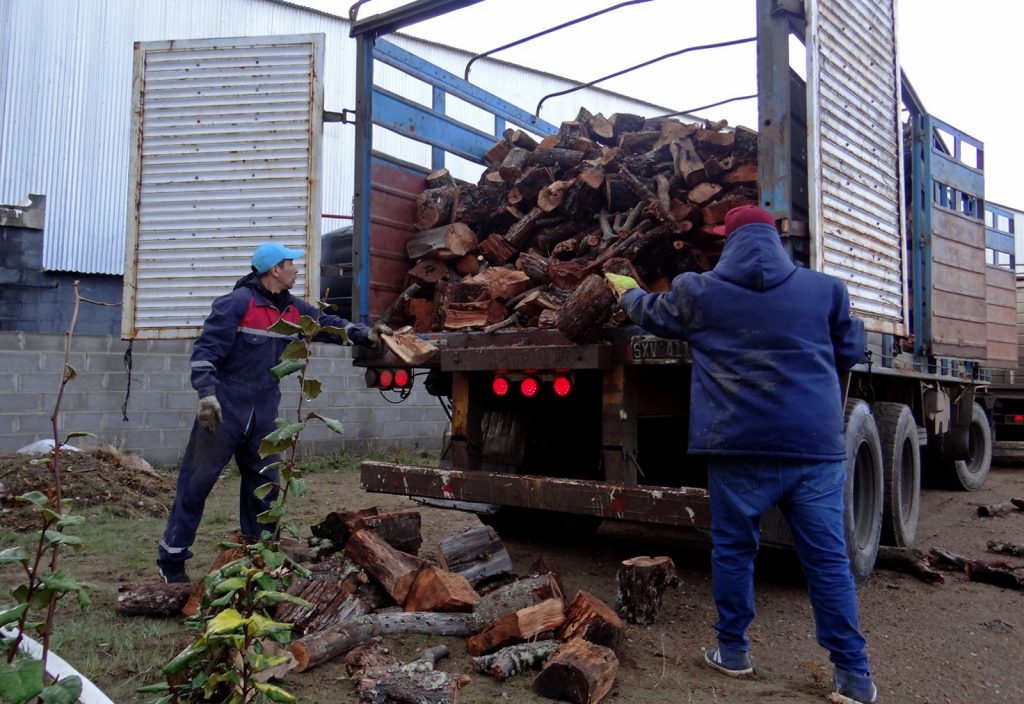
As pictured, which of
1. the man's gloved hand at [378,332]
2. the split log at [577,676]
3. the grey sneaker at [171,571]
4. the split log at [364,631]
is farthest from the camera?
the man's gloved hand at [378,332]

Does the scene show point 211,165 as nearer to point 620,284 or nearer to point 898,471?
point 620,284

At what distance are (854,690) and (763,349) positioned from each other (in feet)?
3.92

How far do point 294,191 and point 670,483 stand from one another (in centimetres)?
277

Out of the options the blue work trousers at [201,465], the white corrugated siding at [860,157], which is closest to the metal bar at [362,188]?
the blue work trousers at [201,465]

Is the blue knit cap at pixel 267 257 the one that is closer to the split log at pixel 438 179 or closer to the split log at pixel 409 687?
the split log at pixel 438 179

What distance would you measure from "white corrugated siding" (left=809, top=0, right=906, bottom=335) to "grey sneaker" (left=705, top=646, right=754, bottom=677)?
5.69 ft

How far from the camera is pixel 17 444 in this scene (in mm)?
6887

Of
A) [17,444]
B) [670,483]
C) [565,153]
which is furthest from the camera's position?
[17,444]

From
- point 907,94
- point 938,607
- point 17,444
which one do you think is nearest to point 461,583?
point 938,607

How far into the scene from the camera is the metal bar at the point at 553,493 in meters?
3.44

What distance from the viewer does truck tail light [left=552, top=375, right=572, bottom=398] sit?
3.78 meters

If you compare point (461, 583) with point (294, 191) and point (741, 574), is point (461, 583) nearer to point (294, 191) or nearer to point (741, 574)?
point (741, 574)

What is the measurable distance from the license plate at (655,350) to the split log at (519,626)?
43.2 inches

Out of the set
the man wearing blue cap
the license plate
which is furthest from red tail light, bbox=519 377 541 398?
the man wearing blue cap
